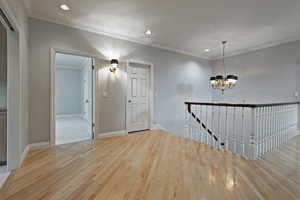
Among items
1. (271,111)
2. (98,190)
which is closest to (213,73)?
(271,111)

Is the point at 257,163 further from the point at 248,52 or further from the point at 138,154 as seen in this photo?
the point at 248,52

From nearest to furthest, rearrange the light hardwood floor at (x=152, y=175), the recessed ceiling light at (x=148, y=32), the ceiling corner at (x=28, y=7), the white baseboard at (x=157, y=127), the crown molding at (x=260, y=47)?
1. the light hardwood floor at (x=152, y=175)
2. the ceiling corner at (x=28, y=7)
3. the recessed ceiling light at (x=148, y=32)
4. the crown molding at (x=260, y=47)
5. the white baseboard at (x=157, y=127)

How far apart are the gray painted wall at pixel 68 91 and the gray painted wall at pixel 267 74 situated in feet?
24.8

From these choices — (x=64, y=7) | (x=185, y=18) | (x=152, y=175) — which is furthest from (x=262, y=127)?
(x=64, y=7)

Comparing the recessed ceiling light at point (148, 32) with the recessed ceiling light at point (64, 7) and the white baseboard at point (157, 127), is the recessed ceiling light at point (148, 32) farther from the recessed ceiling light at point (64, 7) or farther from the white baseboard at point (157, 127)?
the white baseboard at point (157, 127)

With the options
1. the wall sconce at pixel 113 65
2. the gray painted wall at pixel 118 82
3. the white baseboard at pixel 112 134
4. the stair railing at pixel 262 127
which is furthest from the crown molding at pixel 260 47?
the white baseboard at pixel 112 134

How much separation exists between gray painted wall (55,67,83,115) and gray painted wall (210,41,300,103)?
7.57 meters

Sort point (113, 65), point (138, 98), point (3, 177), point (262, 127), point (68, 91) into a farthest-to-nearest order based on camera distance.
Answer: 1. point (68, 91)
2. point (138, 98)
3. point (113, 65)
4. point (262, 127)
5. point (3, 177)

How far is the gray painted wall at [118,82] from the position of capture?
3.05m

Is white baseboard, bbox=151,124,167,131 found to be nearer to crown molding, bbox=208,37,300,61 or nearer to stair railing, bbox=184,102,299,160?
stair railing, bbox=184,102,299,160

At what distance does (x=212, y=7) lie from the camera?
2789 millimetres

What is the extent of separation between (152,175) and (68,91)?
7.60 m

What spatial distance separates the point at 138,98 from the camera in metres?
4.62

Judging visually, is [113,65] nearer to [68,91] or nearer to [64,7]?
[64,7]
